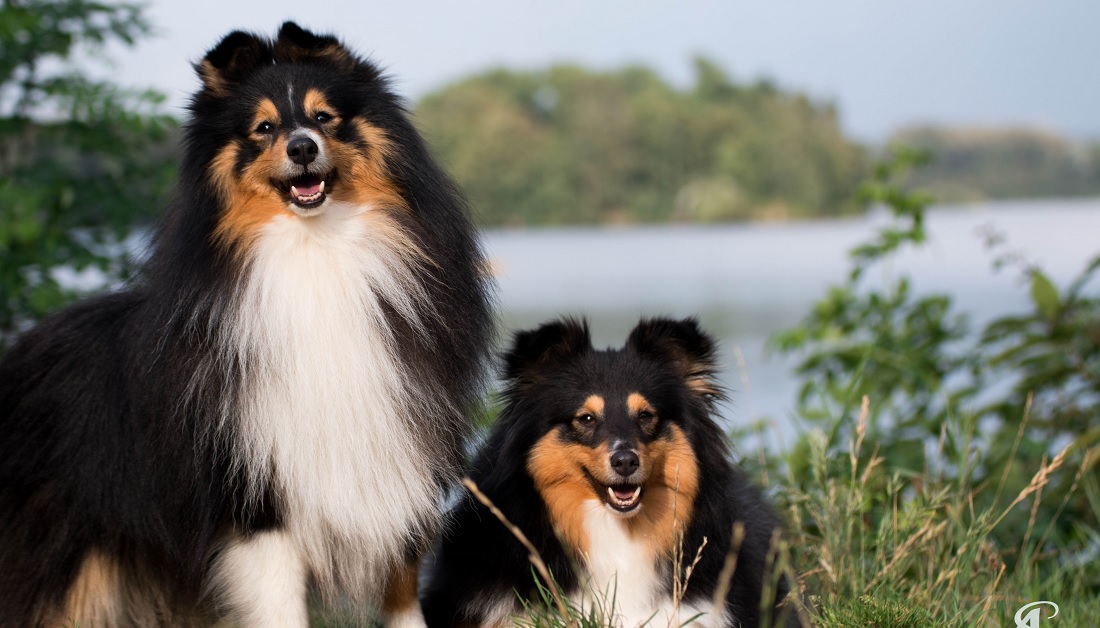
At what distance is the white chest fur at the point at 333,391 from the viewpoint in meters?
3.13

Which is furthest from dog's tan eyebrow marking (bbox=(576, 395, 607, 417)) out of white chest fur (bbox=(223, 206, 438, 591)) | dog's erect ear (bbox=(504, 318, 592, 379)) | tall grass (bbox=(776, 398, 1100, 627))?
tall grass (bbox=(776, 398, 1100, 627))

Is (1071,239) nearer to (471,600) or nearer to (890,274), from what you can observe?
(890,274)

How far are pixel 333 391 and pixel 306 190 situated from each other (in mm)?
585

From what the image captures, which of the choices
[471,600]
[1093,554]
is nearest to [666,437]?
[471,600]

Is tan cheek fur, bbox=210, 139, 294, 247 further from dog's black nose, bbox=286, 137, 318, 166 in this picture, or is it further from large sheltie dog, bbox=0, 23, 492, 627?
dog's black nose, bbox=286, 137, 318, 166

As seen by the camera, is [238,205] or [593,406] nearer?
[238,205]

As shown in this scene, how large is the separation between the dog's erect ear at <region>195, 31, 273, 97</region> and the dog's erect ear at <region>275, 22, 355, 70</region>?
73 millimetres

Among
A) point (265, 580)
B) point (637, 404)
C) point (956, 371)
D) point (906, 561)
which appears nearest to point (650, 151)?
point (956, 371)

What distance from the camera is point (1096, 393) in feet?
→ 18.5

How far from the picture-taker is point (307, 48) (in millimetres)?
3320

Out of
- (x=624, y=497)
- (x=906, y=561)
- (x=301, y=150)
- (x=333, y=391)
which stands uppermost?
(x=301, y=150)

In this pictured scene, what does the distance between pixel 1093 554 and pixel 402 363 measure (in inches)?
134

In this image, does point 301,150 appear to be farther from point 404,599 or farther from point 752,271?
point 752,271

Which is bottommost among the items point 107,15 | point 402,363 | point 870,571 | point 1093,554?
point 1093,554
